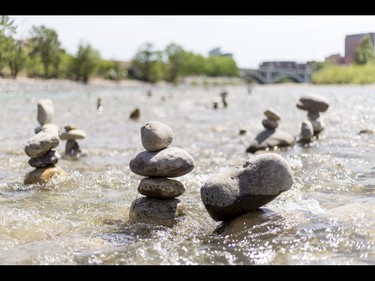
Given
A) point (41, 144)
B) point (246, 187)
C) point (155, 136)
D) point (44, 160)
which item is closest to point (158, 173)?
point (155, 136)

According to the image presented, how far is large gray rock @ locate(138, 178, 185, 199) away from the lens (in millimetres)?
7258

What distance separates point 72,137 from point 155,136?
691cm

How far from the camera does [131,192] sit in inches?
368

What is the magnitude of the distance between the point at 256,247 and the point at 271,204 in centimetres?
220

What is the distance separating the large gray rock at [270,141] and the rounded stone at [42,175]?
6271 millimetres

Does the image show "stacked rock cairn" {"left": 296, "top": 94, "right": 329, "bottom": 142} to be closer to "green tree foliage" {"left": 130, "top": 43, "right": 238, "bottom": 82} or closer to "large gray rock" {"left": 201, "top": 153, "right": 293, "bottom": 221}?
"large gray rock" {"left": 201, "top": 153, "right": 293, "bottom": 221}

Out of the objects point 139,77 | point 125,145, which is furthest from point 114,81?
point 125,145

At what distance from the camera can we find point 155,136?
727 centimetres

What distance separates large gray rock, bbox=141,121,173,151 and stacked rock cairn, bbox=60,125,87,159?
6498 millimetres

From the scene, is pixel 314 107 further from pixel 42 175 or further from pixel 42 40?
pixel 42 175

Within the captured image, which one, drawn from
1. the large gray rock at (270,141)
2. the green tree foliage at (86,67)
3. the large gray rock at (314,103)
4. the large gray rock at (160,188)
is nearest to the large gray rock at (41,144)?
the large gray rock at (160,188)

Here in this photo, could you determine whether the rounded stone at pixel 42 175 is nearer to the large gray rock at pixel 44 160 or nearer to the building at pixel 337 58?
the large gray rock at pixel 44 160

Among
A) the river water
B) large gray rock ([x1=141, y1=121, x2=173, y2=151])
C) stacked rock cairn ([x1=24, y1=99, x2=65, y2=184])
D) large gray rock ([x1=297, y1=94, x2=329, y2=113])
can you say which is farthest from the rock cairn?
large gray rock ([x1=141, y1=121, x2=173, y2=151])
